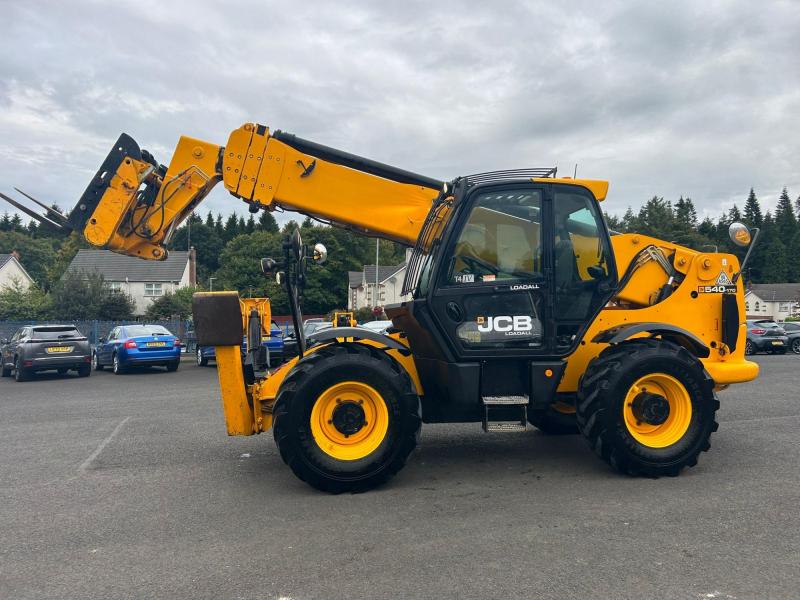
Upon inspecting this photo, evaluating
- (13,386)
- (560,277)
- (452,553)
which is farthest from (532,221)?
(13,386)

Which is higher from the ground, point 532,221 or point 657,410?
point 532,221

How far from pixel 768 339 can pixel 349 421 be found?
80.6 feet

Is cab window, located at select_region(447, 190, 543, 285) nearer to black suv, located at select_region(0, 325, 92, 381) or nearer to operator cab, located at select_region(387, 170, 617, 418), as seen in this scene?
operator cab, located at select_region(387, 170, 617, 418)

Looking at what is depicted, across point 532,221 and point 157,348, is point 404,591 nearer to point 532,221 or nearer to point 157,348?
point 532,221

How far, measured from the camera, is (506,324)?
224 inches

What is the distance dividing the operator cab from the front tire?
397 millimetres

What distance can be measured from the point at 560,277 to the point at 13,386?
50.3 ft

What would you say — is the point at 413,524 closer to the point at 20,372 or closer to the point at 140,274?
the point at 20,372

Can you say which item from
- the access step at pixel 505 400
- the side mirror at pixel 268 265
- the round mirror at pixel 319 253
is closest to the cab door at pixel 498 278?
the access step at pixel 505 400

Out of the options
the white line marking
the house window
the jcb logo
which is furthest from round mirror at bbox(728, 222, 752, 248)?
the house window

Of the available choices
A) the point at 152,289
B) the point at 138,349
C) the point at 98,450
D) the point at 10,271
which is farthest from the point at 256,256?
the point at 98,450

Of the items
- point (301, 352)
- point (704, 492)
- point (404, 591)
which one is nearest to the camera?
point (404, 591)

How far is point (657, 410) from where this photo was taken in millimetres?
5590

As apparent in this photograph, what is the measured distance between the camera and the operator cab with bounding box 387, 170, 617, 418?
223 inches
